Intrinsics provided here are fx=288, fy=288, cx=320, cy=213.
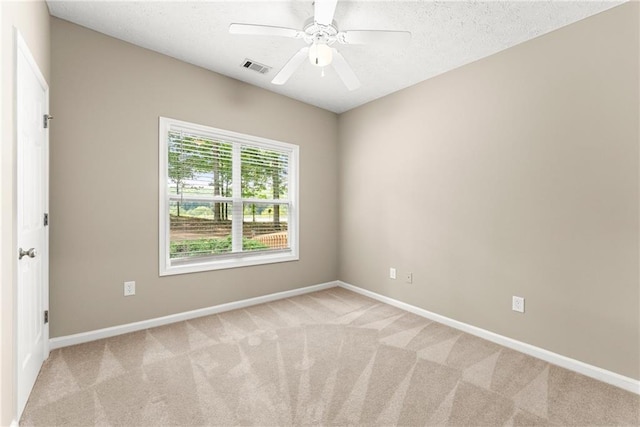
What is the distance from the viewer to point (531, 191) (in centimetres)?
241

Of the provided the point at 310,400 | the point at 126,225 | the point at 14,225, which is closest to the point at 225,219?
the point at 126,225

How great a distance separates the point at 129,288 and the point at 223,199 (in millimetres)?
1258

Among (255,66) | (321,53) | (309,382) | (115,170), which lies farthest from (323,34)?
(309,382)

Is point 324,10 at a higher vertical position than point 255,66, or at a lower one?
lower

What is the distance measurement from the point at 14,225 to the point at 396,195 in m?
3.26

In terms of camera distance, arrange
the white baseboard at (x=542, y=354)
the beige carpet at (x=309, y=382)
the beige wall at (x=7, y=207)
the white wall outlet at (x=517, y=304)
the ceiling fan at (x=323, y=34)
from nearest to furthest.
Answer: the beige wall at (x=7, y=207) → the beige carpet at (x=309, y=382) → the ceiling fan at (x=323, y=34) → the white baseboard at (x=542, y=354) → the white wall outlet at (x=517, y=304)

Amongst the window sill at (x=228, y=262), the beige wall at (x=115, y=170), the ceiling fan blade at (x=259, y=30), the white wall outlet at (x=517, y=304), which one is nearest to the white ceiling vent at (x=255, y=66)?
the beige wall at (x=115, y=170)

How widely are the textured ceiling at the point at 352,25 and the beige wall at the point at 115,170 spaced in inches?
9.1

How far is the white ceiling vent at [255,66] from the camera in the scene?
2.92m

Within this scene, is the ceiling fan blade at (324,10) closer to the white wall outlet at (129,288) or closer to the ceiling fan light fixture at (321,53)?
the ceiling fan light fixture at (321,53)

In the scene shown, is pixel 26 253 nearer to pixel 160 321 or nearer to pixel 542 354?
pixel 160 321

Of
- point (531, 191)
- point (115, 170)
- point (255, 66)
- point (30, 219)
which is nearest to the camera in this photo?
point (30, 219)

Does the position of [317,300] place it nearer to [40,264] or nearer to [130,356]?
[130,356]

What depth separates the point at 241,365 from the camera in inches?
84.5
